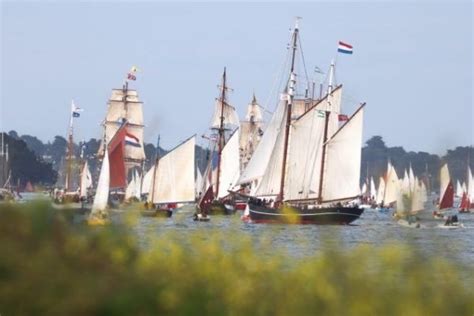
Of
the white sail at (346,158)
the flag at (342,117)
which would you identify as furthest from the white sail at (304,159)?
the flag at (342,117)

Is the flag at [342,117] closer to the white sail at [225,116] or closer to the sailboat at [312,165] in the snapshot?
the sailboat at [312,165]

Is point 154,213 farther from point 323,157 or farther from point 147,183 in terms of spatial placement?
point 147,183

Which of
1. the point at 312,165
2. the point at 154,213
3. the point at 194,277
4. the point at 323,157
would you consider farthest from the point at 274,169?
the point at 194,277

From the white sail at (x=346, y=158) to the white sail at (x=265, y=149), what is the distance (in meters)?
3.68

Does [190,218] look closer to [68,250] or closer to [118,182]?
[118,182]

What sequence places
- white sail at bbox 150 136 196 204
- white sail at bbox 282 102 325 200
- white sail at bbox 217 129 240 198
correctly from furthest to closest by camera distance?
1. white sail at bbox 217 129 240 198
2. white sail at bbox 150 136 196 204
3. white sail at bbox 282 102 325 200

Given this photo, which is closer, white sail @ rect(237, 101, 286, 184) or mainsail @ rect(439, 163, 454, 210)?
white sail @ rect(237, 101, 286, 184)

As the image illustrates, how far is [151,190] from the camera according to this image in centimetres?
7800

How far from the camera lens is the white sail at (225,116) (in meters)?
95.2

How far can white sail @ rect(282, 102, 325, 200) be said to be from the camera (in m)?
67.0

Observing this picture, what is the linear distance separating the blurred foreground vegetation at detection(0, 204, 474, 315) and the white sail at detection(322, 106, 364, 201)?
51.9 m

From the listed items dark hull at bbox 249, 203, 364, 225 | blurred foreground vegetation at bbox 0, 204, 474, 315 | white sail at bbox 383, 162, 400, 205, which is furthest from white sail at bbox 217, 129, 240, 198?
blurred foreground vegetation at bbox 0, 204, 474, 315

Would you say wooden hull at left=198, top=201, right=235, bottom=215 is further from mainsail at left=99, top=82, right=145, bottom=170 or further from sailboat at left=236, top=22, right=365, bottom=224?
mainsail at left=99, top=82, right=145, bottom=170

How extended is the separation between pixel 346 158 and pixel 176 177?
14.2 meters
